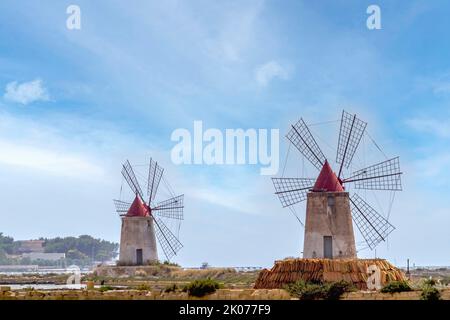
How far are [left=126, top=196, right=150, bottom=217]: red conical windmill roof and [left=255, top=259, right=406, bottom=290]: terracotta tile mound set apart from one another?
23.7 metres

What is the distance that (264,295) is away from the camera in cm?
3528

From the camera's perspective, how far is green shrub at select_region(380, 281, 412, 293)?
37781 mm

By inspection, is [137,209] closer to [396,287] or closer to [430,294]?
[396,287]

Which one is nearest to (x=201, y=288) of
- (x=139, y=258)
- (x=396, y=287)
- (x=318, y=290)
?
(x=318, y=290)

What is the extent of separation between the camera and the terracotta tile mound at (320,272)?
40438 mm

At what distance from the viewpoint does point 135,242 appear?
62875 mm

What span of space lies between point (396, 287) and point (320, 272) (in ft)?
13.9

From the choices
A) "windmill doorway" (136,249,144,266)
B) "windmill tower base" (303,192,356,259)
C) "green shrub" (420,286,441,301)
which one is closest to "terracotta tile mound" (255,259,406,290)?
"windmill tower base" (303,192,356,259)

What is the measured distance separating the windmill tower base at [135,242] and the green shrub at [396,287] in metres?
28.5

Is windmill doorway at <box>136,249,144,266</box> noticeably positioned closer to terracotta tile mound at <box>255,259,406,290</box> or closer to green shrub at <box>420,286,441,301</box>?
terracotta tile mound at <box>255,259,406,290</box>

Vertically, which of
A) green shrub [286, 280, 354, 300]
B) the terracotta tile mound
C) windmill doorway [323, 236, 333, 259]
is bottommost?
green shrub [286, 280, 354, 300]

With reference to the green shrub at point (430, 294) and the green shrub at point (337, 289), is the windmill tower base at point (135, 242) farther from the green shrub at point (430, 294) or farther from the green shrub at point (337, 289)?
the green shrub at point (430, 294)
